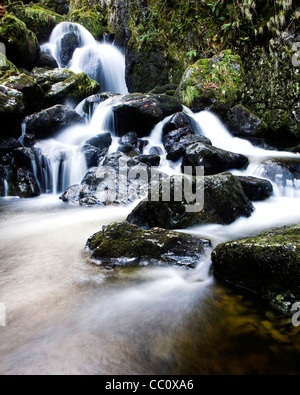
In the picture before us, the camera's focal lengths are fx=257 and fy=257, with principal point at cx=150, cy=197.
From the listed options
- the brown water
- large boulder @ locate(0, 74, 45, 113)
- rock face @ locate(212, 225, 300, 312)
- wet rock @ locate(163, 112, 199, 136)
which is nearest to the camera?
the brown water

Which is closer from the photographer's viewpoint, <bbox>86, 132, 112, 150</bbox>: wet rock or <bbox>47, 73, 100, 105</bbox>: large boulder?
<bbox>86, 132, 112, 150</bbox>: wet rock

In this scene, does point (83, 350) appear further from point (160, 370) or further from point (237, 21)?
point (237, 21)

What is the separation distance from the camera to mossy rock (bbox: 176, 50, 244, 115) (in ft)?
33.8

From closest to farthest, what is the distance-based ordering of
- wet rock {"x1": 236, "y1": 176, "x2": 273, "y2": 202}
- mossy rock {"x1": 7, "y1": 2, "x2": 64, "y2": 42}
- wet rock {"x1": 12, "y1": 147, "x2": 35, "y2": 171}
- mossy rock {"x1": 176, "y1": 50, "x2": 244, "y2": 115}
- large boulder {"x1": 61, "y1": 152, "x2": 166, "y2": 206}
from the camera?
1. wet rock {"x1": 236, "y1": 176, "x2": 273, "y2": 202}
2. large boulder {"x1": 61, "y1": 152, "x2": 166, "y2": 206}
3. wet rock {"x1": 12, "y1": 147, "x2": 35, "y2": 171}
4. mossy rock {"x1": 176, "y1": 50, "x2": 244, "y2": 115}
5. mossy rock {"x1": 7, "y1": 2, "x2": 64, "y2": 42}

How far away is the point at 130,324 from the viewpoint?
203 centimetres

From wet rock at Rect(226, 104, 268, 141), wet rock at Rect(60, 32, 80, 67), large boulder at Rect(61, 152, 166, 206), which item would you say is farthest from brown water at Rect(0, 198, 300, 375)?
wet rock at Rect(60, 32, 80, 67)

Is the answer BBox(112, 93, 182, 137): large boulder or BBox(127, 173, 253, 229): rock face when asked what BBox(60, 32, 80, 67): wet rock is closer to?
BBox(112, 93, 182, 137): large boulder

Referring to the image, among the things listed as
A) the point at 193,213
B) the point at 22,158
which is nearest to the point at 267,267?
the point at 193,213

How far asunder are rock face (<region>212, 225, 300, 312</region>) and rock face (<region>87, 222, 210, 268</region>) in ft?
1.64

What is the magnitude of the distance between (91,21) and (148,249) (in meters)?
21.4

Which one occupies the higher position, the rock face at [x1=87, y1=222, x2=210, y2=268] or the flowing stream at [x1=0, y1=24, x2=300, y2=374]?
the rock face at [x1=87, y1=222, x2=210, y2=268]

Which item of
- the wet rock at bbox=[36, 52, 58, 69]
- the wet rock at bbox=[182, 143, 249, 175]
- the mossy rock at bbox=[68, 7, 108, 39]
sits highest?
the mossy rock at bbox=[68, 7, 108, 39]

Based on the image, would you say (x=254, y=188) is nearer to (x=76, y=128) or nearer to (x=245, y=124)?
(x=245, y=124)
